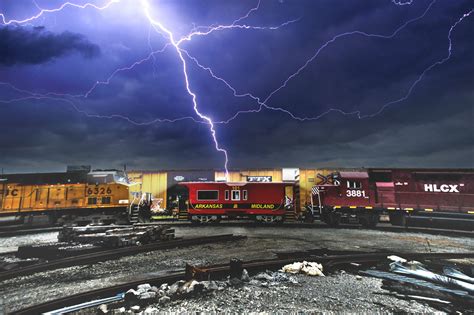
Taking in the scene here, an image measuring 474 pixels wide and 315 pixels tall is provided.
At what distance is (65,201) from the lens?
15.7 meters

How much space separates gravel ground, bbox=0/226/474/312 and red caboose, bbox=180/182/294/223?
6.17ft

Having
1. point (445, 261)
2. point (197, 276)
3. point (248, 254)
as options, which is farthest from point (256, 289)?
point (445, 261)

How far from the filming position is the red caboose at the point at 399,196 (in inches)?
622

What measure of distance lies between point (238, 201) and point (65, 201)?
11188 mm

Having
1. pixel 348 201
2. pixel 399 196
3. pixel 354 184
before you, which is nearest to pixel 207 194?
pixel 348 201

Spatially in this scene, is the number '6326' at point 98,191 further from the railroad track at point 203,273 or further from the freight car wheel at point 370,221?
the freight car wheel at point 370,221

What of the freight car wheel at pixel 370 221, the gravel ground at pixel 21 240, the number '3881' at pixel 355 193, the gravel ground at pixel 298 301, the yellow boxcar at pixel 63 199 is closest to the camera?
the gravel ground at pixel 298 301

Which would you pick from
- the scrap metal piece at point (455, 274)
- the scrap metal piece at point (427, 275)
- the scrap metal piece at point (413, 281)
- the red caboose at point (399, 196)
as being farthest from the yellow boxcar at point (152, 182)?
the scrap metal piece at point (455, 274)

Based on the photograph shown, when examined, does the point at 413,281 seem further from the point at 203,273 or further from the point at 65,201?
the point at 65,201

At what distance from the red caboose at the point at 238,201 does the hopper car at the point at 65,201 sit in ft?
14.2

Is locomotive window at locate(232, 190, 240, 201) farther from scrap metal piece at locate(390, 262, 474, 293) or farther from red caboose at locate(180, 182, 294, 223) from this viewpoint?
scrap metal piece at locate(390, 262, 474, 293)

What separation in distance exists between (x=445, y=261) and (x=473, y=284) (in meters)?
2.59

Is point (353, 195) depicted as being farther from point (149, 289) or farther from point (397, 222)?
point (149, 289)

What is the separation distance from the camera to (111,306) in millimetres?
5777
